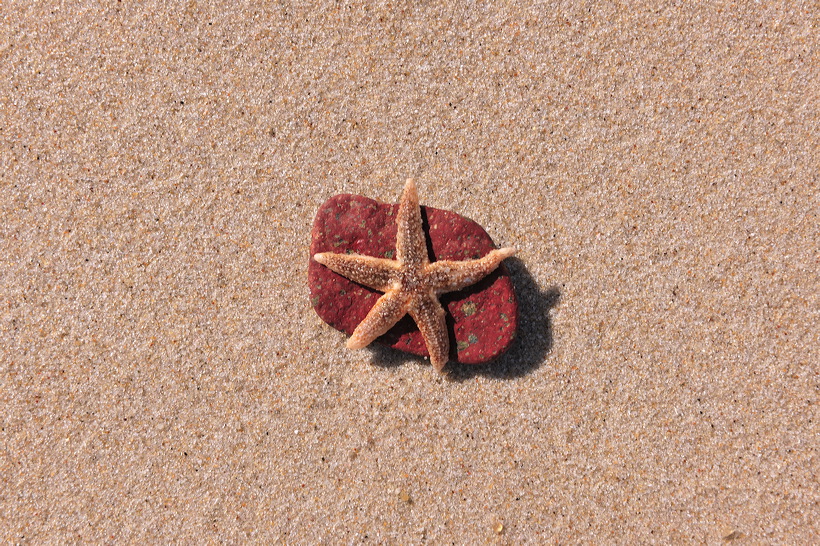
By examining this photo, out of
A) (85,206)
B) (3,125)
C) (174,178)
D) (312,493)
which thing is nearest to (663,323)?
(312,493)

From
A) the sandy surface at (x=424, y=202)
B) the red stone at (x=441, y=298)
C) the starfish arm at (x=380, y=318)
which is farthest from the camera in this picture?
the sandy surface at (x=424, y=202)

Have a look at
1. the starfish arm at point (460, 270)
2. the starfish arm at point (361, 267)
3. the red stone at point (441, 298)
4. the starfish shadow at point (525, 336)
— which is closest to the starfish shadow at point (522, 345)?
the starfish shadow at point (525, 336)

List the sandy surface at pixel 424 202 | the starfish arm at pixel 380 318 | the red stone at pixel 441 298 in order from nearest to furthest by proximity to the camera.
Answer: the starfish arm at pixel 380 318, the red stone at pixel 441 298, the sandy surface at pixel 424 202

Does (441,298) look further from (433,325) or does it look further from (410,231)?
(410,231)

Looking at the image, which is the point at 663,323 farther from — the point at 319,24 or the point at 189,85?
the point at 189,85

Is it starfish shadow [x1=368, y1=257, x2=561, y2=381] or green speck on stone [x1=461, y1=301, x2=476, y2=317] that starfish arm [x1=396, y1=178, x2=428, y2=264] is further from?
starfish shadow [x1=368, y1=257, x2=561, y2=381]

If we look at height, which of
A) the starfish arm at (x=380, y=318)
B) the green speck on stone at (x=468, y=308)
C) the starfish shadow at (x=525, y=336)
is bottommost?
the starfish shadow at (x=525, y=336)

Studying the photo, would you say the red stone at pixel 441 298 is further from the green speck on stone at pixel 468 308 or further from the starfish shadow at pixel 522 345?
the starfish shadow at pixel 522 345
